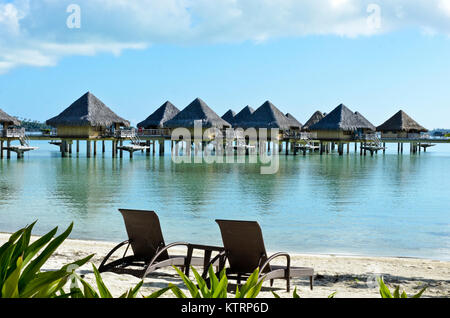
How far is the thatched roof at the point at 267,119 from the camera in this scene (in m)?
50.7

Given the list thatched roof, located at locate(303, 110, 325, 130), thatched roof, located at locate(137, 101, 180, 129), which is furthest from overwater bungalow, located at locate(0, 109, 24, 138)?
thatched roof, located at locate(303, 110, 325, 130)

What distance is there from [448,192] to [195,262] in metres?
18.1

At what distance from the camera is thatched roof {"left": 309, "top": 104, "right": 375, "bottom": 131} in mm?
52969

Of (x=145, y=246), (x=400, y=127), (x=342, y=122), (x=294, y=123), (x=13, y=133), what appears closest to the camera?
(x=145, y=246)

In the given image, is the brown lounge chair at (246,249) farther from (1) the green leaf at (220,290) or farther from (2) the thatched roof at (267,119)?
(2) the thatched roof at (267,119)

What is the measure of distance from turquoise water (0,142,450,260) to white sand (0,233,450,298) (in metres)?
1.65

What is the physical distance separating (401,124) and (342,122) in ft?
24.2

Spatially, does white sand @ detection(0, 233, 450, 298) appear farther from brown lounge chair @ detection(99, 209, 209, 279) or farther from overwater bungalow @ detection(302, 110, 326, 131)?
overwater bungalow @ detection(302, 110, 326, 131)

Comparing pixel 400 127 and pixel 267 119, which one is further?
pixel 400 127

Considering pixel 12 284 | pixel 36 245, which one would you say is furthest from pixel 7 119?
pixel 12 284

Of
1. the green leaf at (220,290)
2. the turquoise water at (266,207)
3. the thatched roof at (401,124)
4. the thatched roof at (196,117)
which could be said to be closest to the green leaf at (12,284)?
the green leaf at (220,290)

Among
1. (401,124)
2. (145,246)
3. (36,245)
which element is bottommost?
(145,246)

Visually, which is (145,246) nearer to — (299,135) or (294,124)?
(299,135)

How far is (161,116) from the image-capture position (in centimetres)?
4928
